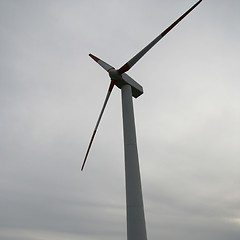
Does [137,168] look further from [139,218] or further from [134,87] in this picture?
[134,87]

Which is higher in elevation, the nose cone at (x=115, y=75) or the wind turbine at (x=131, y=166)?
the nose cone at (x=115, y=75)

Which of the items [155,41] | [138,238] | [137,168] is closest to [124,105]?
[137,168]

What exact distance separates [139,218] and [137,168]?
332 centimetres

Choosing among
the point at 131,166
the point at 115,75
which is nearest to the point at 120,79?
the point at 115,75

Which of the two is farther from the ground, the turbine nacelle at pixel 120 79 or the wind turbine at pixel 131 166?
the turbine nacelle at pixel 120 79

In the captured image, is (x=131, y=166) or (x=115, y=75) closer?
(x=131, y=166)

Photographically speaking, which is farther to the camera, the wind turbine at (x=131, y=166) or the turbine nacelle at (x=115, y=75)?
the turbine nacelle at (x=115, y=75)

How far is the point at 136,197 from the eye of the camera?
1474cm

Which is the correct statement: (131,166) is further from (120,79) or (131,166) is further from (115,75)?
(115,75)

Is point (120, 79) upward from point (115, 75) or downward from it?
downward

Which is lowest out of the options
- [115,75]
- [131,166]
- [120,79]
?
[131,166]

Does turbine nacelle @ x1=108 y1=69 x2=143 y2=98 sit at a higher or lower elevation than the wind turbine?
higher

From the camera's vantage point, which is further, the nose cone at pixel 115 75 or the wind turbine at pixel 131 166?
the nose cone at pixel 115 75

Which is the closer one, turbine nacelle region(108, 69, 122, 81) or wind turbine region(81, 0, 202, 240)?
wind turbine region(81, 0, 202, 240)
